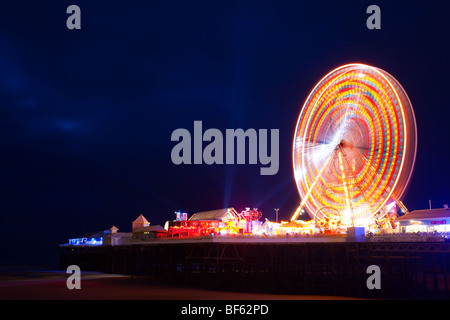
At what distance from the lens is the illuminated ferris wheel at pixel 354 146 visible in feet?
146

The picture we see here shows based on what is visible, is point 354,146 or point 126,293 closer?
point 126,293

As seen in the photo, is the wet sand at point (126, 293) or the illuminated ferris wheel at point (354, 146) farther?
the illuminated ferris wheel at point (354, 146)

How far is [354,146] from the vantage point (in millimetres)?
50375

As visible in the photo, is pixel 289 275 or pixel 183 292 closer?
pixel 183 292

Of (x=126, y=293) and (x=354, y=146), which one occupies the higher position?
(x=354, y=146)

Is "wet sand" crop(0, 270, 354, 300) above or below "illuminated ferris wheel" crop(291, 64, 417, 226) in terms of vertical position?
below

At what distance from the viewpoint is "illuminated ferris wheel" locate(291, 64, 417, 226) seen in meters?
44.4

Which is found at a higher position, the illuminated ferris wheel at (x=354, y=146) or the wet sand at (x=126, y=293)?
the illuminated ferris wheel at (x=354, y=146)

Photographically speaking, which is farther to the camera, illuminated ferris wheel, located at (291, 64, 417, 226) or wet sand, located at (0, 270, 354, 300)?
illuminated ferris wheel, located at (291, 64, 417, 226)

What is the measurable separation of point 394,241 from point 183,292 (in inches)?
782
